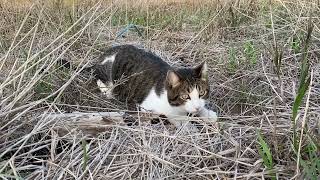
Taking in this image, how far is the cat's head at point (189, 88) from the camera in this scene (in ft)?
8.95

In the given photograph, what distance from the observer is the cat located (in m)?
2.74

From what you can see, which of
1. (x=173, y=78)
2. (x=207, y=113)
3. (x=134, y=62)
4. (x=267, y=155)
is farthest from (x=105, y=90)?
(x=267, y=155)

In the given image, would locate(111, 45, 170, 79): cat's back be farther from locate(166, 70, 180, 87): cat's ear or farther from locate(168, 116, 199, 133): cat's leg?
locate(168, 116, 199, 133): cat's leg

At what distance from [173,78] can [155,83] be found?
1.18 ft

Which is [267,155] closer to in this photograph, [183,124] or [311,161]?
[311,161]

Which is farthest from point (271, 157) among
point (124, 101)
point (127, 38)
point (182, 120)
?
point (127, 38)

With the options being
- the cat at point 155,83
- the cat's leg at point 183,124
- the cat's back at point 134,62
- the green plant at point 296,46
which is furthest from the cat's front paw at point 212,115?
the green plant at point 296,46

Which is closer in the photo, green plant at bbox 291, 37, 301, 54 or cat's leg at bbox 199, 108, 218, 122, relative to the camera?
cat's leg at bbox 199, 108, 218, 122

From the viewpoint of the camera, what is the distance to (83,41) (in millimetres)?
4125

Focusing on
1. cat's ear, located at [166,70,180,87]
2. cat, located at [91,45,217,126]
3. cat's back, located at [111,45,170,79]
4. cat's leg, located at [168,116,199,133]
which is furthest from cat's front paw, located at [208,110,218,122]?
cat's back, located at [111,45,170,79]

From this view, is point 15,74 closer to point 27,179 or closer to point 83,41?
point 27,179

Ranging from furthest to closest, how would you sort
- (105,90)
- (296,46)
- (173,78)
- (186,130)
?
(296,46)
(105,90)
(173,78)
(186,130)

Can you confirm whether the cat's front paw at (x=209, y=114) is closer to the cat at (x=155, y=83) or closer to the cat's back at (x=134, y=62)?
the cat at (x=155, y=83)

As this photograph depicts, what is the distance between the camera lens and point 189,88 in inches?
108
